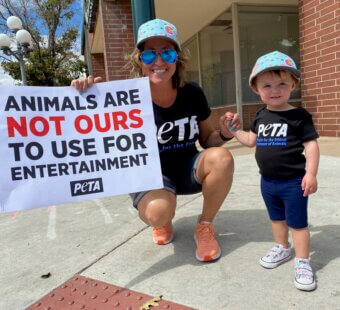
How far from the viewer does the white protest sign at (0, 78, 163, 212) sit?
85.0 inches

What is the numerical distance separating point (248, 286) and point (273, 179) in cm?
60

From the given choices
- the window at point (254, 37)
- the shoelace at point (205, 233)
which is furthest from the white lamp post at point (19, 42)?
the shoelace at point (205, 233)

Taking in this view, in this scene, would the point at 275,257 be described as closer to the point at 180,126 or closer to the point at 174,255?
the point at 174,255

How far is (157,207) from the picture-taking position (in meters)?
2.35

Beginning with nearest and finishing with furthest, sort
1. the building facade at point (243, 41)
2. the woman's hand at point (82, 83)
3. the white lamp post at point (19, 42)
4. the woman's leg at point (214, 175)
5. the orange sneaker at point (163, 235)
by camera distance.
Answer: the woman's hand at point (82, 83)
the woman's leg at point (214, 175)
the orange sneaker at point (163, 235)
the building facade at point (243, 41)
the white lamp post at point (19, 42)

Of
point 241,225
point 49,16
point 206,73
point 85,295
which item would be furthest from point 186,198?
point 49,16

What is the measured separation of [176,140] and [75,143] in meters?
0.71

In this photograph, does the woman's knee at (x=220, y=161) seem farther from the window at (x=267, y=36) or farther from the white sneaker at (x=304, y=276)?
the window at (x=267, y=36)

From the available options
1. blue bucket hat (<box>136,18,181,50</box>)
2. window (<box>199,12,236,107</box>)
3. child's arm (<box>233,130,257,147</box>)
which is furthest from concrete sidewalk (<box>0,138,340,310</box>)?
window (<box>199,12,236,107</box>)

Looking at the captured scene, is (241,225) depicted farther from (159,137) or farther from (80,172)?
(80,172)

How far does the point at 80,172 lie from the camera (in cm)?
224

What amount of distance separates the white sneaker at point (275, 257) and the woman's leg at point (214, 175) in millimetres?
469

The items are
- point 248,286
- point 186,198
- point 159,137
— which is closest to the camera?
point 248,286

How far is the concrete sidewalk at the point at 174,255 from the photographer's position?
6.40 feet
